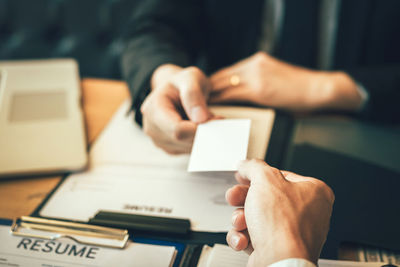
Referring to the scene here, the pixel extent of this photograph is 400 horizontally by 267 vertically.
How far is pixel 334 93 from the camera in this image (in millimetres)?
601

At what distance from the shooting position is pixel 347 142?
0.51 metres

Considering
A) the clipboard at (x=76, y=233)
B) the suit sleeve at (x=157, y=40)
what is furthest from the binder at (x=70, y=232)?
the suit sleeve at (x=157, y=40)

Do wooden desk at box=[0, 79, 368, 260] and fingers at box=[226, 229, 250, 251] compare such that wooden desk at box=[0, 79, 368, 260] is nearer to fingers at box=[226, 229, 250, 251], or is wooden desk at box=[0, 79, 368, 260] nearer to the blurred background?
fingers at box=[226, 229, 250, 251]

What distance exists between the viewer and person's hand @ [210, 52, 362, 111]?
58cm

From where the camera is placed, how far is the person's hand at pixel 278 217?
0.26 m

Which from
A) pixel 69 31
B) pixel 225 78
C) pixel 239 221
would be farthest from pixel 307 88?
pixel 69 31

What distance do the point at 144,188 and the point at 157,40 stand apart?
1.07 feet

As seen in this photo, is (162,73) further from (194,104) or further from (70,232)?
(70,232)

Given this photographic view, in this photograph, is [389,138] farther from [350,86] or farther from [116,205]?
[116,205]

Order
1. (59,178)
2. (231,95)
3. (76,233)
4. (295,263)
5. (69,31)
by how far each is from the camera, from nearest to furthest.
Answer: (295,263)
(76,233)
(59,178)
(231,95)
(69,31)

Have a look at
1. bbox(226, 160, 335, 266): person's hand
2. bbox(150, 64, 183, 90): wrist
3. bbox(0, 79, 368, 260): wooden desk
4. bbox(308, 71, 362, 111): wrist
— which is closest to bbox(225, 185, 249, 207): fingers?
bbox(226, 160, 335, 266): person's hand

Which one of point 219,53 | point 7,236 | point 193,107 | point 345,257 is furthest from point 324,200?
point 219,53

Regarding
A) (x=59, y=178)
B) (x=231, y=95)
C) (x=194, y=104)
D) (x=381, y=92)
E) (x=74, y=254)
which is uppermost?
(x=381, y=92)

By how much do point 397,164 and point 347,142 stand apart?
8cm
